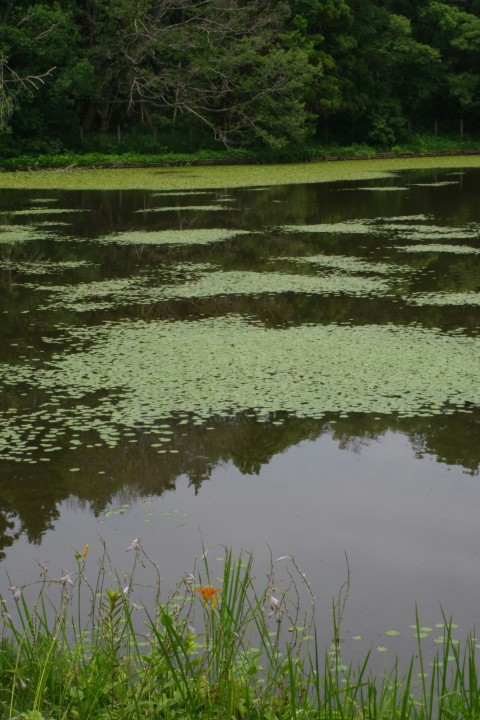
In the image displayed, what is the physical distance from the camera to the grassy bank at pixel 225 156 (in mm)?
25970

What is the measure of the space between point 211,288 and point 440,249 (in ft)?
Result: 10.5

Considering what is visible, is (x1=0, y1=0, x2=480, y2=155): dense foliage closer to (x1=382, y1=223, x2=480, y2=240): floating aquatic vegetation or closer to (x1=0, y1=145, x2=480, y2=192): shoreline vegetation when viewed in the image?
(x1=0, y1=145, x2=480, y2=192): shoreline vegetation

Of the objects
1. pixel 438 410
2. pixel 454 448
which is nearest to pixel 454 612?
pixel 454 448

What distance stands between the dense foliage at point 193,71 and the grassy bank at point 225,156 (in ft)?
1.47

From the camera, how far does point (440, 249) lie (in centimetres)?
1065

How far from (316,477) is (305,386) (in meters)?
1.14

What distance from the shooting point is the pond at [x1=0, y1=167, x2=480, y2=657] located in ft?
11.6

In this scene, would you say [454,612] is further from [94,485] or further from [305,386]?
[305,386]

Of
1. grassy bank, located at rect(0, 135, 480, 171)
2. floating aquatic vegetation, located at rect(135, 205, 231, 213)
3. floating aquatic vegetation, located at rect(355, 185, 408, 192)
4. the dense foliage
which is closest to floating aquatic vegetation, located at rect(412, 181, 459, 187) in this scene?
floating aquatic vegetation, located at rect(355, 185, 408, 192)

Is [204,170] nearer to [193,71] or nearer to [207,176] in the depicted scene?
[207,176]

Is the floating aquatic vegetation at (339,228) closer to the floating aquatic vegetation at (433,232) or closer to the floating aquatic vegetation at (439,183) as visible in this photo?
the floating aquatic vegetation at (433,232)

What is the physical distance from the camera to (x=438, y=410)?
195 inches

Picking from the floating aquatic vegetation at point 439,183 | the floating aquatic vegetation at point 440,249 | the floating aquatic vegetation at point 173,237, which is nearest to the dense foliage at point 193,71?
the floating aquatic vegetation at point 439,183

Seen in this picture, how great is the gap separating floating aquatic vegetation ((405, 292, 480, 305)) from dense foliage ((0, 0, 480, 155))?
58.0 feet
